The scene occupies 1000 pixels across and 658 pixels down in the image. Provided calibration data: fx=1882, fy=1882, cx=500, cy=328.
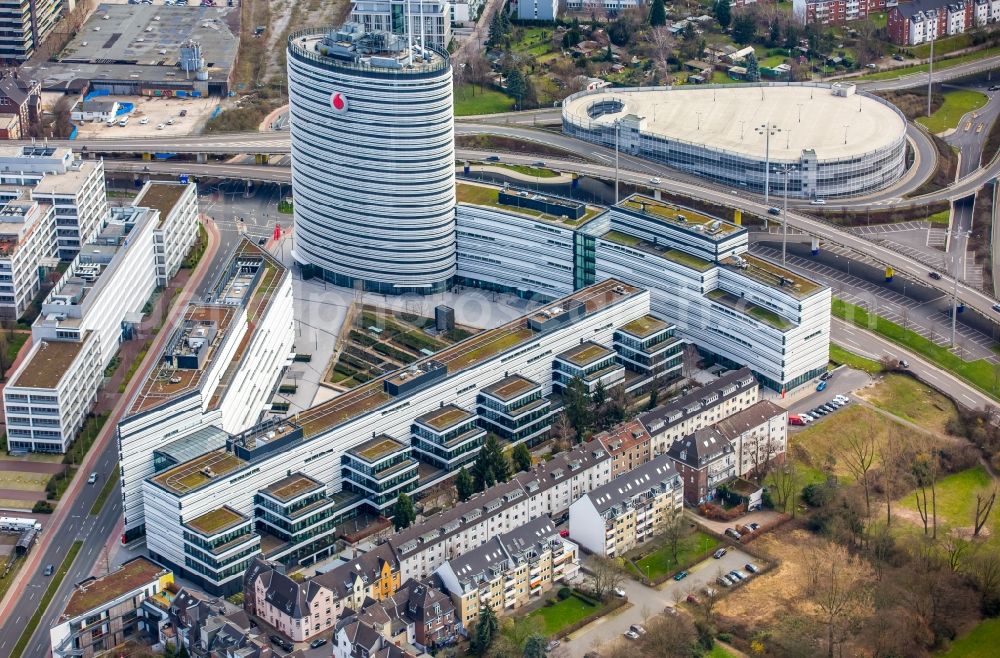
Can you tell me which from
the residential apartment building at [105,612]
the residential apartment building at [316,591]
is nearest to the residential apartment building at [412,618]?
the residential apartment building at [316,591]

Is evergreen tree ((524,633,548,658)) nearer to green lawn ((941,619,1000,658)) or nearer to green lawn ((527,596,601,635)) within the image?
green lawn ((527,596,601,635))

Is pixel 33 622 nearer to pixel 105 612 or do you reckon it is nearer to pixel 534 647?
pixel 105 612

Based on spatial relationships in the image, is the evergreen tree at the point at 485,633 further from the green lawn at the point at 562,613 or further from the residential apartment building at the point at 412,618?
the green lawn at the point at 562,613

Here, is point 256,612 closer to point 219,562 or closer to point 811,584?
point 219,562

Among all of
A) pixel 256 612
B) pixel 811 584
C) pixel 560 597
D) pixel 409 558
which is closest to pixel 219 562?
pixel 256 612

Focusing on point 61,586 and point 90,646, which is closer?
point 90,646

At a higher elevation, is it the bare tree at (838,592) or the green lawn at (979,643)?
the bare tree at (838,592)
